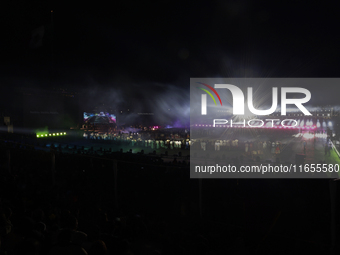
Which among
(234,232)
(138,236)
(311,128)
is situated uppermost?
(311,128)

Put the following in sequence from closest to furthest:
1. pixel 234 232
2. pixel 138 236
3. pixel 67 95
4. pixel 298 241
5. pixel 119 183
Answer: pixel 138 236
pixel 298 241
pixel 234 232
pixel 119 183
pixel 67 95

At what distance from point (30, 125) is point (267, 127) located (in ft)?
87.7

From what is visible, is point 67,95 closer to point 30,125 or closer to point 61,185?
point 30,125

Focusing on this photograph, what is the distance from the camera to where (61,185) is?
20.6ft

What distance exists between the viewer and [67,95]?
96.4 ft

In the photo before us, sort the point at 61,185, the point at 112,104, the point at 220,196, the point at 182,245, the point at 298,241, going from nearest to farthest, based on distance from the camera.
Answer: the point at 182,245, the point at 298,241, the point at 220,196, the point at 61,185, the point at 112,104

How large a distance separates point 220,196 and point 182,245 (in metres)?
2.15

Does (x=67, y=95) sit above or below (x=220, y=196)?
above

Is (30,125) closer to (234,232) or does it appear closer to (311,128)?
(234,232)

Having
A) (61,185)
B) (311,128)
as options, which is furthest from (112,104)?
(61,185)

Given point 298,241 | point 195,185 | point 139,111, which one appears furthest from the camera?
point 139,111

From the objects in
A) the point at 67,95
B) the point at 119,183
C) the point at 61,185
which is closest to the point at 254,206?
the point at 119,183

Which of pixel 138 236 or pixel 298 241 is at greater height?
pixel 138 236

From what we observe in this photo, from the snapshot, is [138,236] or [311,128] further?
[311,128]
